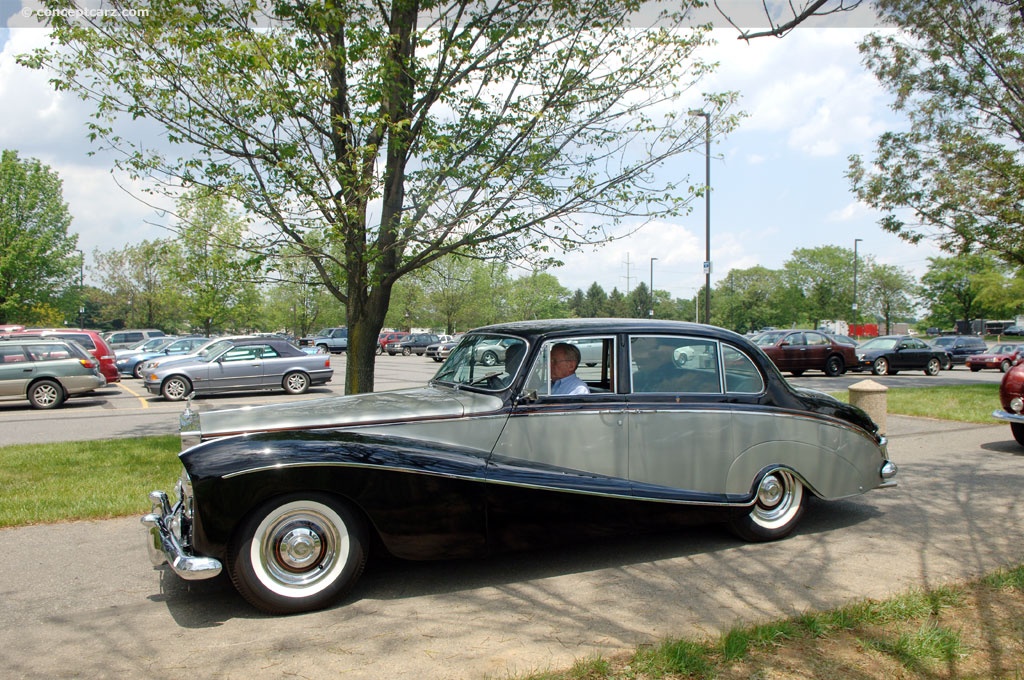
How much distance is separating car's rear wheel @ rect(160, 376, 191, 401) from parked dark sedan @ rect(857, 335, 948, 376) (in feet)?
72.0

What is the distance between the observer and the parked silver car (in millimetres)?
17188

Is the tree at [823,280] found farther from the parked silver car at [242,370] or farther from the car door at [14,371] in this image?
the car door at [14,371]

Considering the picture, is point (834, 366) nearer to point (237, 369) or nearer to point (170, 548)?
point (237, 369)

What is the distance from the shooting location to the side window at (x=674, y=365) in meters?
5.09

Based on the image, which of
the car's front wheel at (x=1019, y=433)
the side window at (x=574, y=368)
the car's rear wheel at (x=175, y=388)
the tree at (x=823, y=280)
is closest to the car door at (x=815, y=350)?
the car's front wheel at (x=1019, y=433)

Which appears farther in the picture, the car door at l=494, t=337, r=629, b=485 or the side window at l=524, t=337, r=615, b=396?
the side window at l=524, t=337, r=615, b=396

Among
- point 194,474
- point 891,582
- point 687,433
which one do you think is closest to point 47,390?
point 194,474

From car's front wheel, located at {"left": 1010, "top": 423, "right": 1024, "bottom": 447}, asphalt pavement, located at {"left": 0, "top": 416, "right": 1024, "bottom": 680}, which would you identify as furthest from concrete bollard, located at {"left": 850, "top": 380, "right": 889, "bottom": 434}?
asphalt pavement, located at {"left": 0, "top": 416, "right": 1024, "bottom": 680}

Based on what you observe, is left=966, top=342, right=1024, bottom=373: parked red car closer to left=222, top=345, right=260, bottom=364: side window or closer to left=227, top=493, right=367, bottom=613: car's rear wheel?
left=222, top=345, right=260, bottom=364: side window

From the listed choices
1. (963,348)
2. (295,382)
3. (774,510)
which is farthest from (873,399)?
(963,348)

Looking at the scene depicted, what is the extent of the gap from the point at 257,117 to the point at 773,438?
6.34m

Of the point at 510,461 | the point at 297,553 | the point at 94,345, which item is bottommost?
the point at 297,553

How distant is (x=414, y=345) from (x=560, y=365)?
142 ft

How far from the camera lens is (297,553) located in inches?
156
